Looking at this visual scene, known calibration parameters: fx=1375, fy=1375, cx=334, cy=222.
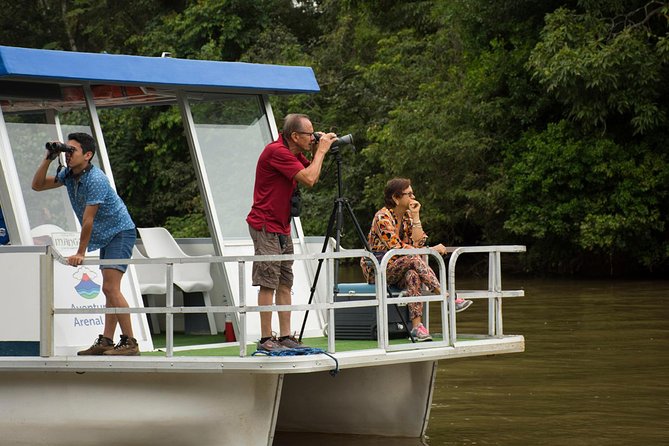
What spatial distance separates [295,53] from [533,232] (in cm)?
1025

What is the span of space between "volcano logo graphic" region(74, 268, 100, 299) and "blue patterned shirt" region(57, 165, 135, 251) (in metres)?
0.44

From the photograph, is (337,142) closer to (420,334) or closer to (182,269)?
(420,334)

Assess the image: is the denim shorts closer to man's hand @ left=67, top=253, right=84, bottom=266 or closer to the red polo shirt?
man's hand @ left=67, top=253, right=84, bottom=266

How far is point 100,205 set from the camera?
345 inches

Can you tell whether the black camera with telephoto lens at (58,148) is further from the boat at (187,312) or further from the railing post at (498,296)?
the railing post at (498,296)

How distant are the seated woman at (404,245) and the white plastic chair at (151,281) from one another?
6.08 feet

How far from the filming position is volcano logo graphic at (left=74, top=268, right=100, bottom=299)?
30.3ft

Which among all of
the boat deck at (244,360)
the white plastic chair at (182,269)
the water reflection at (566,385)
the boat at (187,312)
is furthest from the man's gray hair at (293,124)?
the water reflection at (566,385)

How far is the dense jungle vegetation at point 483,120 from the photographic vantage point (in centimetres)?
2639

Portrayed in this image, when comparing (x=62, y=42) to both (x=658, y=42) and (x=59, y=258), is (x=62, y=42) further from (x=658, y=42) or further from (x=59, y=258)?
(x=59, y=258)

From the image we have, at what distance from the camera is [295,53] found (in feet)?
120

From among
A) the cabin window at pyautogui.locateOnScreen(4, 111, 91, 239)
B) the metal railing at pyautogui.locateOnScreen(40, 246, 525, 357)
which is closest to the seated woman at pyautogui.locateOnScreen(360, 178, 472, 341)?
the metal railing at pyautogui.locateOnScreen(40, 246, 525, 357)

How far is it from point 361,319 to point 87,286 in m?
1.96

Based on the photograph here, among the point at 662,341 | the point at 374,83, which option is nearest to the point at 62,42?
the point at 374,83
